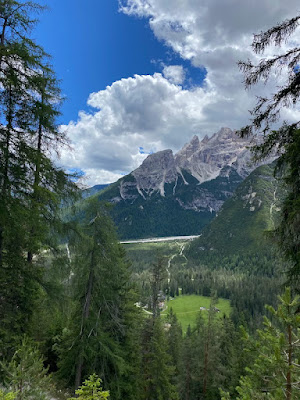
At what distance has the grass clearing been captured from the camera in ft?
361

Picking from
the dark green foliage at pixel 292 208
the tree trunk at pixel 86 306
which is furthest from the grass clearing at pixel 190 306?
the dark green foliage at pixel 292 208

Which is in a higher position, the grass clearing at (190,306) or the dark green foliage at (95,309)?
the dark green foliage at (95,309)

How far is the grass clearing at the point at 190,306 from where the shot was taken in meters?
110

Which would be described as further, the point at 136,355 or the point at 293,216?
the point at 136,355

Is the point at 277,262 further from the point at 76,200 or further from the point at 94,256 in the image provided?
the point at 94,256

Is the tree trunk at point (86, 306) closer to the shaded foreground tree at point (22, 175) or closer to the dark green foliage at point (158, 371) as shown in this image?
the shaded foreground tree at point (22, 175)

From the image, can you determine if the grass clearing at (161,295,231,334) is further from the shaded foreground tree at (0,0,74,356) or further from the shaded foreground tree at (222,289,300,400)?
the shaded foreground tree at (222,289,300,400)

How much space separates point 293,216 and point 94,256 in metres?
12.5

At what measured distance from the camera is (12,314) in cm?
1101

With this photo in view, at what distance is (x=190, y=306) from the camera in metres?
122


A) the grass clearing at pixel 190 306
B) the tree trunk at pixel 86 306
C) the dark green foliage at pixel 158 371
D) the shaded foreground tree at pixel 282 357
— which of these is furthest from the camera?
the grass clearing at pixel 190 306

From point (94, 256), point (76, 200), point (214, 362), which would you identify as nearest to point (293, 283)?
point (76, 200)

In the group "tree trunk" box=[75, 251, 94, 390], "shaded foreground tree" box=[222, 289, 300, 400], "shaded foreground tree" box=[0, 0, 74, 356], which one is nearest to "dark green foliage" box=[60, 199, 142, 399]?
"tree trunk" box=[75, 251, 94, 390]

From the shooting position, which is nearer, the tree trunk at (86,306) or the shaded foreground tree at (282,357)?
the shaded foreground tree at (282,357)
